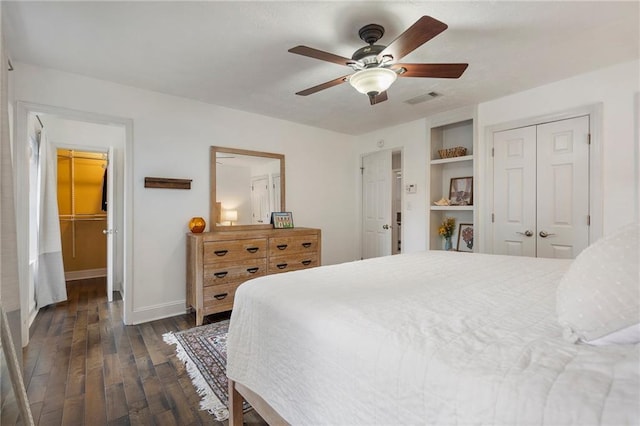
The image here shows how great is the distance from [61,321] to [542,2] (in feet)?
15.6

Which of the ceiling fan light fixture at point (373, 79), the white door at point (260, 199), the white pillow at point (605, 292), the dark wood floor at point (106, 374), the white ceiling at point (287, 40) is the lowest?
the dark wood floor at point (106, 374)

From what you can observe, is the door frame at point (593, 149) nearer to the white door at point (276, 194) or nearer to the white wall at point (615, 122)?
the white wall at point (615, 122)

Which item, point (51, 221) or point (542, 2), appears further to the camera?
point (51, 221)

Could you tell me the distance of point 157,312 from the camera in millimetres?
3174

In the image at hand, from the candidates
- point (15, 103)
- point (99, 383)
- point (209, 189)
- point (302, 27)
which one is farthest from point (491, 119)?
point (15, 103)

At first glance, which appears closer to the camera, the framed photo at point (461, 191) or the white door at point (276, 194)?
the framed photo at point (461, 191)

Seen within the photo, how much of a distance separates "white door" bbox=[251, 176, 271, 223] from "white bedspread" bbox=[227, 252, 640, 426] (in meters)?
2.36

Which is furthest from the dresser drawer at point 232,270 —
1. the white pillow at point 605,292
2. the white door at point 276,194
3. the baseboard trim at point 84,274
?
the baseboard trim at point 84,274

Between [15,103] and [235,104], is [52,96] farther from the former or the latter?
[235,104]

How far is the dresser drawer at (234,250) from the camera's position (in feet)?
9.95

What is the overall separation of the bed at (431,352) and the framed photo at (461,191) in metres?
2.35

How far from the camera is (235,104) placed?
350cm

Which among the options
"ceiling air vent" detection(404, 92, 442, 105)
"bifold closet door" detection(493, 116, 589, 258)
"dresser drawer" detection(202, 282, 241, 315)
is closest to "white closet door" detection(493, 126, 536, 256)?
"bifold closet door" detection(493, 116, 589, 258)

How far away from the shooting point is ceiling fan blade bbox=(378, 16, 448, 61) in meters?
1.48
